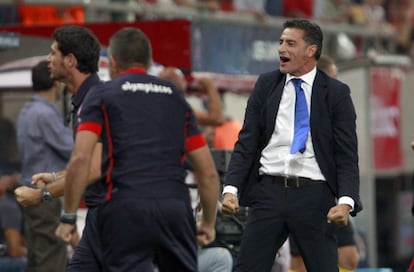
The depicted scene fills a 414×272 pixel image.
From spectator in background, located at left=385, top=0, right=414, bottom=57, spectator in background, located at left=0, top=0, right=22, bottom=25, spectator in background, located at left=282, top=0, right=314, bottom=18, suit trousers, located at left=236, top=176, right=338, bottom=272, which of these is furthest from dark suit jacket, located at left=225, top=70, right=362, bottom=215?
spectator in background, located at left=385, top=0, right=414, bottom=57

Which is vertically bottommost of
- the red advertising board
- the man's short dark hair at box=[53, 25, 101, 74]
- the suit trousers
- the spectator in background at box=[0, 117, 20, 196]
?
the red advertising board

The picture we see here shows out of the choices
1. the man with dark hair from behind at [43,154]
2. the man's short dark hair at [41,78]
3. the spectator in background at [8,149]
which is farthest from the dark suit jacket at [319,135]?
the spectator in background at [8,149]

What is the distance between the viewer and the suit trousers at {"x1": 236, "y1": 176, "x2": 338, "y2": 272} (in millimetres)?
9547

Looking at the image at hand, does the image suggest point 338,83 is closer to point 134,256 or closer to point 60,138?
point 134,256

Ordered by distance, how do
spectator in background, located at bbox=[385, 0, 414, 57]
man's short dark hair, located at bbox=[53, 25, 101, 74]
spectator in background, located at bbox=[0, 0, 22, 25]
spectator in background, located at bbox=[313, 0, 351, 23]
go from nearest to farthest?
man's short dark hair, located at bbox=[53, 25, 101, 74] → spectator in background, located at bbox=[0, 0, 22, 25] → spectator in background, located at bbox=[313, 0, 351, 23] → spectator in background, located at bbox=[385, 0, 414, 57]

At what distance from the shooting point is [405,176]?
72.6ft

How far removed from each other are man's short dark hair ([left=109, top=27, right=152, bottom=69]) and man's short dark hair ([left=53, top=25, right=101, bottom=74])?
53.0 inches

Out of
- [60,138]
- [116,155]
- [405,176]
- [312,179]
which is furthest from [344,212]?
[405,176]

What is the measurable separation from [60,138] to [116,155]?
3.92 meters

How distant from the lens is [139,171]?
849 cm

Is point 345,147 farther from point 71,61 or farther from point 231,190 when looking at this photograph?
point 71,61

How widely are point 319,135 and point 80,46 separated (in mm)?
1768

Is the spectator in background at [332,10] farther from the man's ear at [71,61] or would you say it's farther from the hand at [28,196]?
the hand at [28,196]

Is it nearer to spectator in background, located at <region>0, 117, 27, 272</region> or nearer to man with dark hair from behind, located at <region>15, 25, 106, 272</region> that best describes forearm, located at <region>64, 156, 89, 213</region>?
man with dark hair from behind, located at <region>15, 25, 106, 272</region>
